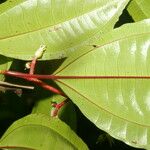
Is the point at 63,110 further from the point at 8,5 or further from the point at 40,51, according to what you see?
the point at 8,5

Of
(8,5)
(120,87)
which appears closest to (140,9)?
(120,87)

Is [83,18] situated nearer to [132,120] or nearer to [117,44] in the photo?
[117,44]

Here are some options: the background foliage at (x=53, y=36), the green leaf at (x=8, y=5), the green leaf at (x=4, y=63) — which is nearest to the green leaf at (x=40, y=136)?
the background foliage at (x=53, y=36)

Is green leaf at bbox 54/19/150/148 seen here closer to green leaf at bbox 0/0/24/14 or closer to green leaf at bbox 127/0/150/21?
green leaf at bbox 127/0/150/21

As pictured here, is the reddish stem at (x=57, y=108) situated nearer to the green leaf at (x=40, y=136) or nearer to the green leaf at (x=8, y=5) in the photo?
the green leaf at (x=40, y=136)

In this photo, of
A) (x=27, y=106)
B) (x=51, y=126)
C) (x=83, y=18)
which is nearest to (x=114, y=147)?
(x=27, y=106)

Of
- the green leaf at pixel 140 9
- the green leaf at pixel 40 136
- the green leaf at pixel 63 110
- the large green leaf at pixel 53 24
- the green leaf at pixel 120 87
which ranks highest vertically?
the green leaf at pixel 140 9
